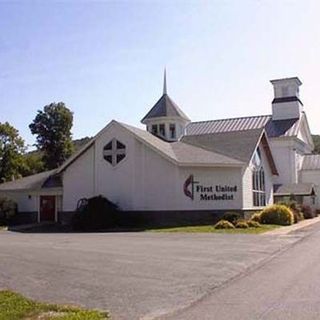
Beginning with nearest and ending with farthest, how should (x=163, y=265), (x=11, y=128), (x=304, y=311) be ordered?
(x=304, y=311)
(x=163, y=265)
(x=11, y=128)

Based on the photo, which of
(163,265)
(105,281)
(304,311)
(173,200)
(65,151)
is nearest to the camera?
(304,311)

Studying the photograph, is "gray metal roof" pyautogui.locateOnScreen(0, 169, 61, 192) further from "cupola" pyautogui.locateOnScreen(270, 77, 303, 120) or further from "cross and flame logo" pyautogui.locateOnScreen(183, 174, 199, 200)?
"cupola" pyautogui.locateOnScreen(270, 77, 303, 120)

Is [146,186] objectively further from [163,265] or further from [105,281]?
[105,281]

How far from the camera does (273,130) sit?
63406 mm

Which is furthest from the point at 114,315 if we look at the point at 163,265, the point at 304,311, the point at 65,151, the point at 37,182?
the point at 65,151

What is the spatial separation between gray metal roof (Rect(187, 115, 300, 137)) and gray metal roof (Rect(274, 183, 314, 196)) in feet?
24.4

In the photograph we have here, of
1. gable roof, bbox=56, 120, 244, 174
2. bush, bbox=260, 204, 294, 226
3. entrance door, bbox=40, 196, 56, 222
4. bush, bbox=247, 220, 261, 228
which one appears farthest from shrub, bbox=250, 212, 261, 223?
entrance door, bbox=40, 196, 56, 222

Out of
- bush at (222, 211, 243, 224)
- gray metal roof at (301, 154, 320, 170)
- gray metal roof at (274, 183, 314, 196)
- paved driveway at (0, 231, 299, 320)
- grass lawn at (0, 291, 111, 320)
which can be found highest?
gray metal roof at (301, 154, 320, 170)

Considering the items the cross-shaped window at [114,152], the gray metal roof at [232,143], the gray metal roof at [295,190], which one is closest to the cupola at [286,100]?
the gray metal roof at [295,190]

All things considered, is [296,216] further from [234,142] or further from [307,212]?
[307,212]

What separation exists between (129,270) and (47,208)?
2977 cm

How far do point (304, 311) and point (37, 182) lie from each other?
37458mm

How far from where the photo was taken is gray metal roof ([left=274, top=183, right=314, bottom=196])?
5469 centimetres

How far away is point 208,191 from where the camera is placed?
3612 cm
